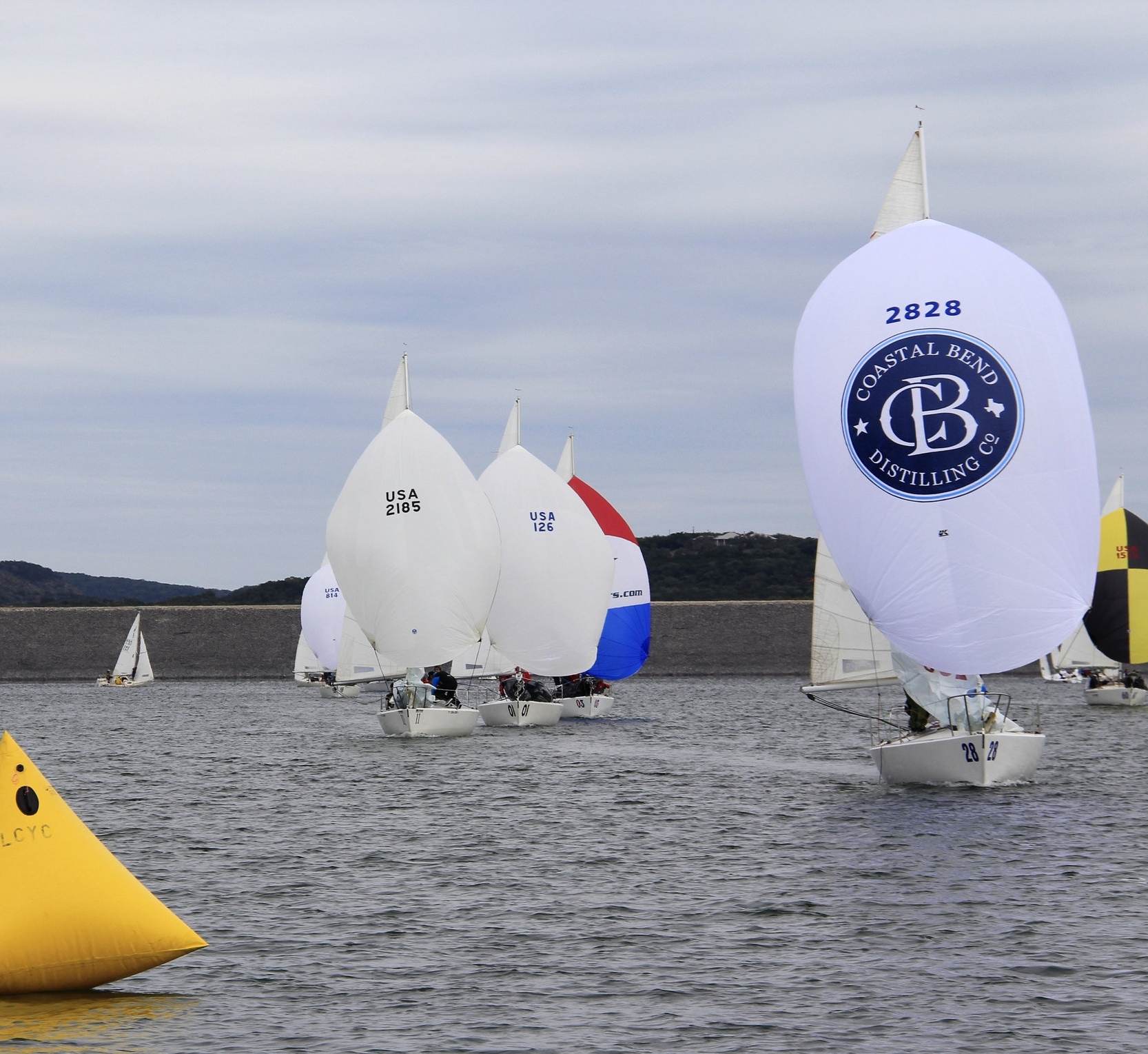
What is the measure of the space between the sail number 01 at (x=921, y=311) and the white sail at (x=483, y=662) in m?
20.9

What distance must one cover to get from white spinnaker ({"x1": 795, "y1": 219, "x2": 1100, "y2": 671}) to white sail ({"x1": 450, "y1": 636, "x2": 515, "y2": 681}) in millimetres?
20144

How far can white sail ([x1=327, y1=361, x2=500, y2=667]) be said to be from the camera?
3153 centimetres

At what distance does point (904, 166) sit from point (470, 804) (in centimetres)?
1062

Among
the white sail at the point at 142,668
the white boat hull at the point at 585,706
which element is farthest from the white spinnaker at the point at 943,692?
the white sail at the point at 142,668

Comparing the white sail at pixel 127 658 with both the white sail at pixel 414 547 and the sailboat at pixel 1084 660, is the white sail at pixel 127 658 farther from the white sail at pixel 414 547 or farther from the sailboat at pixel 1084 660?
the white sail at pixel 414 547

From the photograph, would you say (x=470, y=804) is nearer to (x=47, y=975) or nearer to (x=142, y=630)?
(x=47, y=975)

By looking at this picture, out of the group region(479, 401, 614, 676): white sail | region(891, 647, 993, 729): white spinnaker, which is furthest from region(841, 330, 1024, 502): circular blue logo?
region(479, 401, 614, 676): white sail

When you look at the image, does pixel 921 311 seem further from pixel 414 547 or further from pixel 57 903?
pixel 414 547

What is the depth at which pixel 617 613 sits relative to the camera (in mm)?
44188

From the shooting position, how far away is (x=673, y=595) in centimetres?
11069

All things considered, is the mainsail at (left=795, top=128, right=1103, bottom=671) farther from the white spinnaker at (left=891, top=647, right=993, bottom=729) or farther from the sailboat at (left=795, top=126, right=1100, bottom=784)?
the white spinnaker at (left=891, top=647, right=993, bottom=729)

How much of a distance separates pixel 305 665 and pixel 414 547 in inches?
1587

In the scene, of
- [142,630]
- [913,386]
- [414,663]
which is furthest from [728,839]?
[142,630]

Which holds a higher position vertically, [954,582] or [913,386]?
[913,386]
